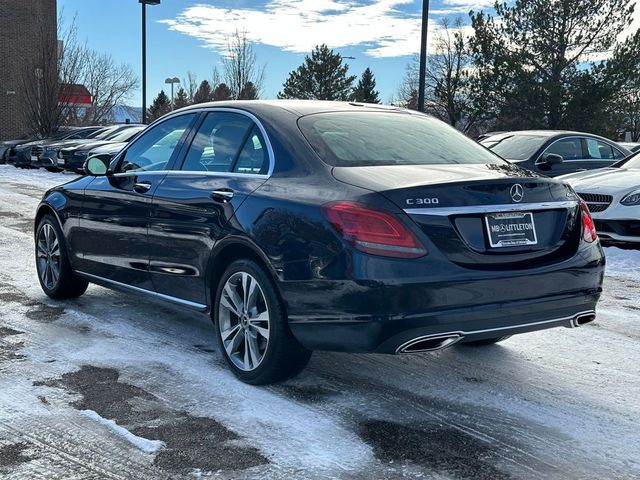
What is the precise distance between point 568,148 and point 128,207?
29.9 feet

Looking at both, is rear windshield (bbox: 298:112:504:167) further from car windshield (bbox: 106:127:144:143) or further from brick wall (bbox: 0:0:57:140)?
brick wall (bbox: 0:0:57:140)

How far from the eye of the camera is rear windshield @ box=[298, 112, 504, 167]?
425cm

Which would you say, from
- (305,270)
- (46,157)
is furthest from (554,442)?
(46,157)

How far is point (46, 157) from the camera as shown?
22781 millimetres

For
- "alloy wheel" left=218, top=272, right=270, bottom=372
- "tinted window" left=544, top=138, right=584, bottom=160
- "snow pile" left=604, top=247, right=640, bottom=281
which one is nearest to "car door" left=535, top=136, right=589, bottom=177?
"tinted window" left=544, top=138, right=584, bottom=160

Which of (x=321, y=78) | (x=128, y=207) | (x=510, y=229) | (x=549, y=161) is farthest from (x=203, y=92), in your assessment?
(x=510, y=229)

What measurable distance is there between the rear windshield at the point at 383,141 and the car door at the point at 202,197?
35cm

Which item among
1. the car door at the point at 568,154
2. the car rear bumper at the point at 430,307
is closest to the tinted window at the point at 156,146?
the car rear bumper at the point at 430,307

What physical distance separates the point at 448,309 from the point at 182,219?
1886 mm

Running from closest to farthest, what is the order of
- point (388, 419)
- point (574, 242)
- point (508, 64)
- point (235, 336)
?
point (388, 419) → point (574, 242) → point (235, 336) → point (508, 64)

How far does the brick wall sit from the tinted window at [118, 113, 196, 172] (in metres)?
39.8

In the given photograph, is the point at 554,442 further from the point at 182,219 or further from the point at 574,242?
the point at 182,219

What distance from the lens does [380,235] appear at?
11.9ft

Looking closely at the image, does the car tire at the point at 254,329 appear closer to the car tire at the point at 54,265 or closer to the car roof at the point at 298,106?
the car roof at the point at 298,106
